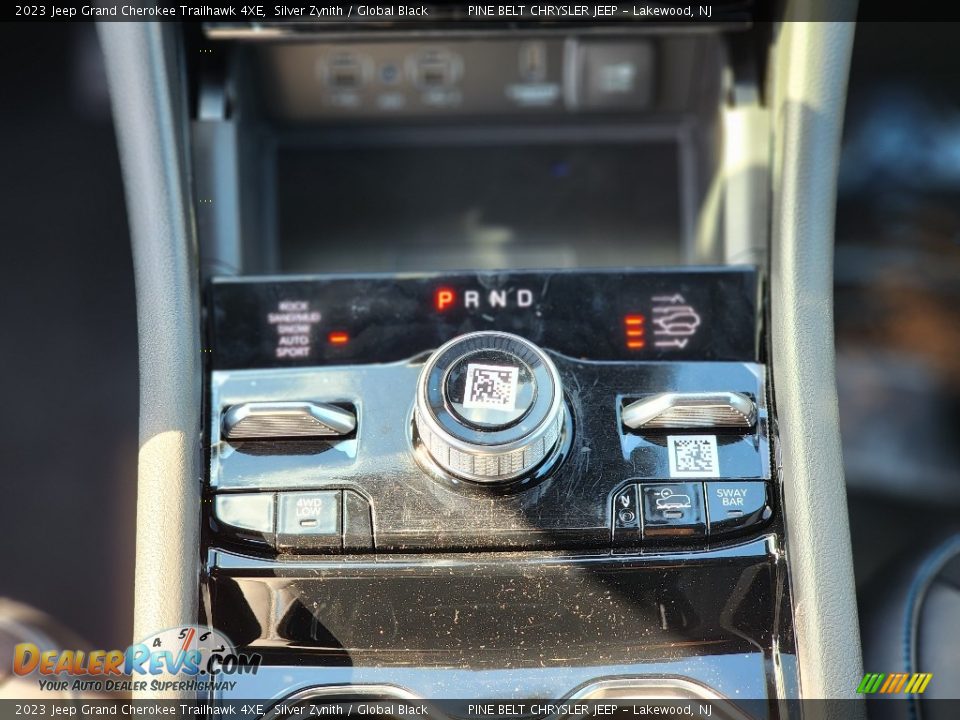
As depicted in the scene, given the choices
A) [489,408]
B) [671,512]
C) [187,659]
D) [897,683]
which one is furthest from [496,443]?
[897,683]

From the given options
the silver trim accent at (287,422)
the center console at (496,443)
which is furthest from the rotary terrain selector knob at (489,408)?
the silver trim accent at (287,422)

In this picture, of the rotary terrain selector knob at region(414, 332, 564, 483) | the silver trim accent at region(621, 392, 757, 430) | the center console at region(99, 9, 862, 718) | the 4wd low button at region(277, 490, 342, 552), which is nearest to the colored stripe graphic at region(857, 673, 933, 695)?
the center console at region(99, 9, 862, 718)

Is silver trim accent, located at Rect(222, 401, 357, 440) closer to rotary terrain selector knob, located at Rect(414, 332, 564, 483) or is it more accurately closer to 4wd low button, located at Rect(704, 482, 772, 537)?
rotary terrain selector knob, located at Rect(414, 332, 564, 483)

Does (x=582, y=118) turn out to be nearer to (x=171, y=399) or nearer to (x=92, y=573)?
(x=171, y=399)

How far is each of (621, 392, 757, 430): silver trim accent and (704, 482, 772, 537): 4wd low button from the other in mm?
64

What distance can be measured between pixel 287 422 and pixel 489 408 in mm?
223

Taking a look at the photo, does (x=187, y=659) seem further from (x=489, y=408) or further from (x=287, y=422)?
(x=489, y=408)

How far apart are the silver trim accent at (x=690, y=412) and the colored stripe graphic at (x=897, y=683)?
47 cm

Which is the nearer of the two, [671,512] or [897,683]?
[671,512]

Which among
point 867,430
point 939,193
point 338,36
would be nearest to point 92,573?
point 338,36

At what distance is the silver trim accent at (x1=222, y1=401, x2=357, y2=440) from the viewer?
3.00 feet

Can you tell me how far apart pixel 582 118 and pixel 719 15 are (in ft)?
0.86

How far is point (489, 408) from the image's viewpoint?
84cm

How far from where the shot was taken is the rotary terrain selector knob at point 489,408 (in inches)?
32.9
